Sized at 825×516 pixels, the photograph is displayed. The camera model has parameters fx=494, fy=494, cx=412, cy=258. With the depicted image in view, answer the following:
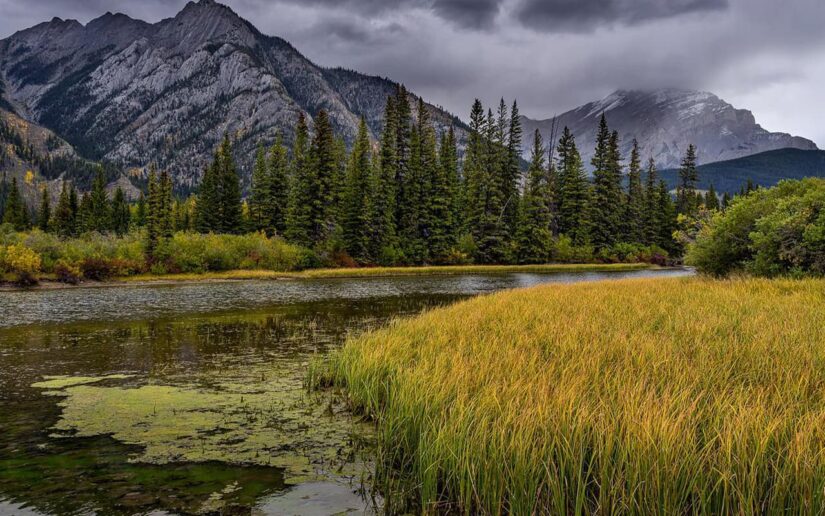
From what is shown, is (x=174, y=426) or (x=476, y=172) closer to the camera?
(x=174, y=426)

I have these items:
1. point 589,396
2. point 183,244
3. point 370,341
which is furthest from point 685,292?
point 183,244

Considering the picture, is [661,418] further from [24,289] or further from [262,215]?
[262,215]

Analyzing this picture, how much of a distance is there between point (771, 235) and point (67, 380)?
2620cm

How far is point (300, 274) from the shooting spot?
5228 cm

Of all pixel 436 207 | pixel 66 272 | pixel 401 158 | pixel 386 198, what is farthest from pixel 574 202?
pixel 66 272

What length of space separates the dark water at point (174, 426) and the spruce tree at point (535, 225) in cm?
5471

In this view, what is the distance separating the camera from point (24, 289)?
120ft

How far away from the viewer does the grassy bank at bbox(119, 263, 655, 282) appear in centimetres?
4747

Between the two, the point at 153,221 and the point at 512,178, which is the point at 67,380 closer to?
the point at 153,221

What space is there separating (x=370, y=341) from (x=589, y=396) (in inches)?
255

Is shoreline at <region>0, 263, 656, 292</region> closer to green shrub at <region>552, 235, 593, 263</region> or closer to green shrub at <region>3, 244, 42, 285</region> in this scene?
green shrub at <region>3, 244, 42, 285</region>

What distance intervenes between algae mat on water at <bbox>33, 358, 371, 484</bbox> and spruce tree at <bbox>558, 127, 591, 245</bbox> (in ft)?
234

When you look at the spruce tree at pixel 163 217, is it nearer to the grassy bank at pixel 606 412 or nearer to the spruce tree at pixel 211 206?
the spruce tree at pixel 211 206

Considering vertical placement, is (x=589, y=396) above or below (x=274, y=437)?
above
